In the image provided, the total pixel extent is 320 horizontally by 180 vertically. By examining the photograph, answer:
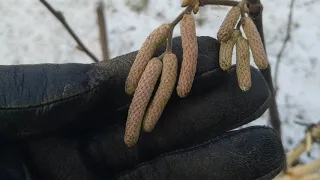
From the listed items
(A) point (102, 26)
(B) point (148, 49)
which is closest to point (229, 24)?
(B) point (148, 49)

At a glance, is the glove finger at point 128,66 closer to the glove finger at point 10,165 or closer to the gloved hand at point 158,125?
the gloved hand at point 158,125

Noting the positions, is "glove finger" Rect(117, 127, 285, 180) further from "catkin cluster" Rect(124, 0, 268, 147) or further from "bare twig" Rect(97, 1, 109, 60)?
"bare twig" Rect(97, 1, 109, 60)

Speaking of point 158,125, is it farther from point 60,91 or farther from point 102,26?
point 102,26

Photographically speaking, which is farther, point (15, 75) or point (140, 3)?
point (140, 3)

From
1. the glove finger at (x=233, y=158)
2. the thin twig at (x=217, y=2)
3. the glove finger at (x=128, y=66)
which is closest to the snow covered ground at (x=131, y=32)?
the glove finger at (x=233, y=158)

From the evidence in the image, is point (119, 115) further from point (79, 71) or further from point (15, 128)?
point (15, 128)

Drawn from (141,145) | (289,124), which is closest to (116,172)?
(141,145)
